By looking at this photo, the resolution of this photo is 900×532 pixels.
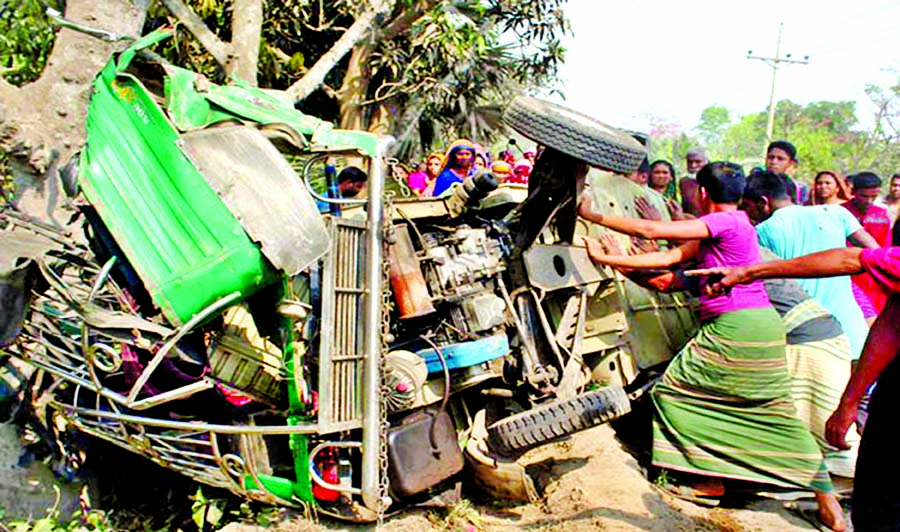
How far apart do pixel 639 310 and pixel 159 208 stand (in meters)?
3.02

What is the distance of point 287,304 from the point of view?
9.44 feet

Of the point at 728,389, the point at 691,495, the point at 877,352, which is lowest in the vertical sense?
the point at 691,495

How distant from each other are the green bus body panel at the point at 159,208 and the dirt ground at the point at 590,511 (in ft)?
3.94

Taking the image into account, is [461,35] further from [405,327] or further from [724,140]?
[724,140]

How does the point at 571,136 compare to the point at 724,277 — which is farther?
the point at 571,136

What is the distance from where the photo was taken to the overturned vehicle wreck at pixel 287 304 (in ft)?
9.14

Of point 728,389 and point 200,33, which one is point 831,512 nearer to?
point 728,389

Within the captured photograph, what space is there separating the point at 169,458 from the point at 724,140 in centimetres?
5212

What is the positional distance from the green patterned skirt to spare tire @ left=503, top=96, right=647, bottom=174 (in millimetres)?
1074

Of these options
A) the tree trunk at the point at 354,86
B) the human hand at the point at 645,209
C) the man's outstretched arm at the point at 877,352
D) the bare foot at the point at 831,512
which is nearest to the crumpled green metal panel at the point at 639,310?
the human hand at the point at 645,209

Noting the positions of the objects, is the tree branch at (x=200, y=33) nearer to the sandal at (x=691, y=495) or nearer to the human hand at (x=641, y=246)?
the human hand at (x=641, y=246)

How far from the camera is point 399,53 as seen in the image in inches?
361

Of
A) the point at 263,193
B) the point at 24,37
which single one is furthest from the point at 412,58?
the point at 263,193

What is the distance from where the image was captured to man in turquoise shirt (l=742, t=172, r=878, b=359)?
465 cm
